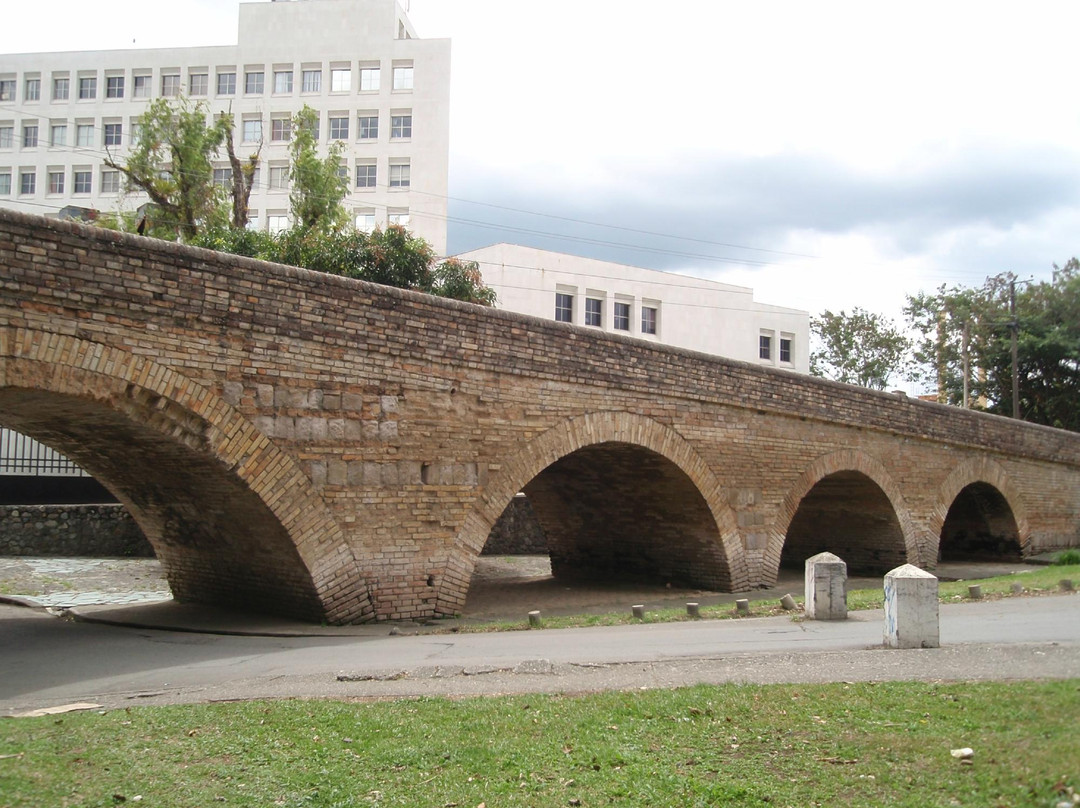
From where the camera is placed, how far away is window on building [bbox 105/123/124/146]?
1455 inches

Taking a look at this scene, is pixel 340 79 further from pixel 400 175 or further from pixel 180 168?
pixel 180 168

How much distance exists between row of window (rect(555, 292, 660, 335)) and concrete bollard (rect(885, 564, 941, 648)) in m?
23.9

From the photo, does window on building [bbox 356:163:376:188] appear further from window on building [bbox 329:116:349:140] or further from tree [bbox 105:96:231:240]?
tree [bbox 105:96:231:240]

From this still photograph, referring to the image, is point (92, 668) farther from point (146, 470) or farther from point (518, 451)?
point (518, 451)

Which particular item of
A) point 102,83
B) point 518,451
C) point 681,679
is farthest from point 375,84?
point 681,679

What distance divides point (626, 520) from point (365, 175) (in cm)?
2487

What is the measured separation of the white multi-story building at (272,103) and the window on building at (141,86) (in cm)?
6

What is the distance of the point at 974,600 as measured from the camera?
10.5 m

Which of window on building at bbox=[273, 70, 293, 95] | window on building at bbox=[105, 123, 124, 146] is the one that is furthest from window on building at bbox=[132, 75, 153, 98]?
window on building at bbox=[273, 70, 293, 95]

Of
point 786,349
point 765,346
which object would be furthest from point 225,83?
point 786,349

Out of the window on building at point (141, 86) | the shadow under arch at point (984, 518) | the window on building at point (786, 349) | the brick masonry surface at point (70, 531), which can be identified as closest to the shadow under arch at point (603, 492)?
the brick masonry surface at point (70, 531)

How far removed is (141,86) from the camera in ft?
121

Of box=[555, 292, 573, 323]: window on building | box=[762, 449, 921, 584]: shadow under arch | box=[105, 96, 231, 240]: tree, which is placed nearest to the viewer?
box=[762, 449, 921, 584]: shadow under arch

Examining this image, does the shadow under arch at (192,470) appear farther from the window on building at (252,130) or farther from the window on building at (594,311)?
the window on building at (252,130)
